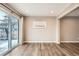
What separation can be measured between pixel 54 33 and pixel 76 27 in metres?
2.15

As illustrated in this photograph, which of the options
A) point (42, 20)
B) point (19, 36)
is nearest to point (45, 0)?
point (19, 36)

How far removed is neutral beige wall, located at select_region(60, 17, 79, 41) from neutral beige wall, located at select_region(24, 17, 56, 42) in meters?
0.85

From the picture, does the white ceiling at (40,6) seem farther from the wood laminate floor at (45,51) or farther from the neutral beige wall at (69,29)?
the neutral beige wall at (69,29)

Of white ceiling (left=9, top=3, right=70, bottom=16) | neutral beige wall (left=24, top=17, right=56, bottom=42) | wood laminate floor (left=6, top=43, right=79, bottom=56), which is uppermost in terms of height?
white ceiling (left=9, top=3, right=70, bottom=16)

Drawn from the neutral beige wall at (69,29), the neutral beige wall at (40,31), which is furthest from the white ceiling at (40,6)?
the neutral beige wall at (69,29)

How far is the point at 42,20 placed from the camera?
1029 centimetres

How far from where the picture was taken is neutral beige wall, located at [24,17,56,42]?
1027 cm

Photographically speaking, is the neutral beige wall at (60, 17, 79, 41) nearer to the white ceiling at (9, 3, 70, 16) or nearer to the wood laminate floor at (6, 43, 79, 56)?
the wood laminate floor at (6, 43, 79, 56)

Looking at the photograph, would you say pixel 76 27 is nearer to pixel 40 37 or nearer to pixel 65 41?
pixel 65 41

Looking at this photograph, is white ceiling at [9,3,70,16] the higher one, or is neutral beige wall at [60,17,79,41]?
white ceiling at [9,3,70,16]

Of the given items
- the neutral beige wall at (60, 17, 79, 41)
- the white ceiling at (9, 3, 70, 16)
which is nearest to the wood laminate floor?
the white ceiling at (9, 3, 70, 16)

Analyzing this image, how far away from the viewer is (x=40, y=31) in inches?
406

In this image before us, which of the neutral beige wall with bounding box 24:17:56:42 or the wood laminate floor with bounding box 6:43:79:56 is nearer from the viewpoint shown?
the wood laminate floor with bounding box 6:43:79:56

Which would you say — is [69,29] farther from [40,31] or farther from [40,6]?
[40,6]
